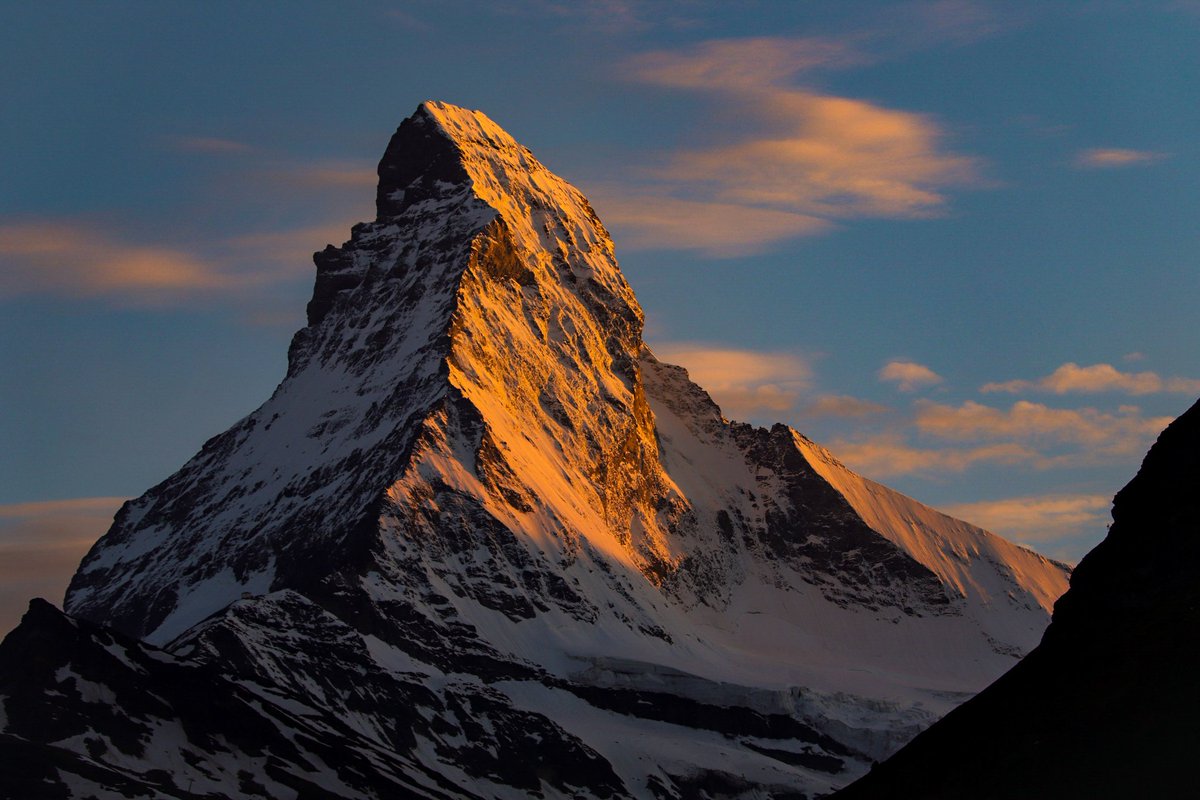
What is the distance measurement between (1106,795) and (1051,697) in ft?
94.1

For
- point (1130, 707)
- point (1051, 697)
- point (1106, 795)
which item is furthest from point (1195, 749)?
point (1051, 697)

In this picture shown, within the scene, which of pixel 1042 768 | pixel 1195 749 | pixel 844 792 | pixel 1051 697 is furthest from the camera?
pixel 844 792

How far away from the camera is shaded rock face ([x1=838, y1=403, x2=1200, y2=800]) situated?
151 m

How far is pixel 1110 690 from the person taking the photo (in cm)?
16475

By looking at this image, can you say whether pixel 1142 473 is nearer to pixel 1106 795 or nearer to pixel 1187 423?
pixel 1187 423

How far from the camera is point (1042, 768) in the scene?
6265 inches

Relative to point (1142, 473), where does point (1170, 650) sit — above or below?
below

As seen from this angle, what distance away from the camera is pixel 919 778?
175 meters

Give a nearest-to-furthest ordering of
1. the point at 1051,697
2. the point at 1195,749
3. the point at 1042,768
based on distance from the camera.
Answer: the point at 1195,749 → the point at 1042,768 → the point at 1051,697

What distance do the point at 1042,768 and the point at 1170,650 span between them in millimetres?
12915

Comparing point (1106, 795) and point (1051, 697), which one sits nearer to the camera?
point (1106, 795)

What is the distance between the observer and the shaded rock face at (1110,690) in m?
151

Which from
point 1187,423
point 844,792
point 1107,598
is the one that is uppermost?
point 1187,423

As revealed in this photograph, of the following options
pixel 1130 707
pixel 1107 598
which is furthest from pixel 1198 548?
pixel 1130 707
